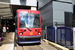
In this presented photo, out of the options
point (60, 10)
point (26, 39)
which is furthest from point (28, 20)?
point (60, 10)

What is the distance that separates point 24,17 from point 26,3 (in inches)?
276

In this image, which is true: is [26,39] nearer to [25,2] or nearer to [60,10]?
[60,10]

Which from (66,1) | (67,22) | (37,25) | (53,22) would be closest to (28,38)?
(37,25)

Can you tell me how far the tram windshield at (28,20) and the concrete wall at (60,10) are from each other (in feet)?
15.3

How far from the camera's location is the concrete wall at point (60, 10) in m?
12.9

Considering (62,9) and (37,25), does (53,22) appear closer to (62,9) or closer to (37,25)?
(62,9)

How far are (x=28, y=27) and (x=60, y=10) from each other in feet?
21.5

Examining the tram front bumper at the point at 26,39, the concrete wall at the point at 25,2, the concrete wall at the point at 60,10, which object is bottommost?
the tram front bumper at the point at 26,39

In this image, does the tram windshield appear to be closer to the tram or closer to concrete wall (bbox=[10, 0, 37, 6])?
the tram

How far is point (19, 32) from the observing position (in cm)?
806

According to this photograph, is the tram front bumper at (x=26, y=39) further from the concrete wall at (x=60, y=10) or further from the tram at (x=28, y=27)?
the concrete wall at (x=60, y=10)

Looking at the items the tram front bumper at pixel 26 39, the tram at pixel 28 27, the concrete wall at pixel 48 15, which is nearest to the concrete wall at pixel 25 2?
the concrete wall at pixel 48 15

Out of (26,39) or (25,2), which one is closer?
(26,39)

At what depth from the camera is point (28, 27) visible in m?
8.24
